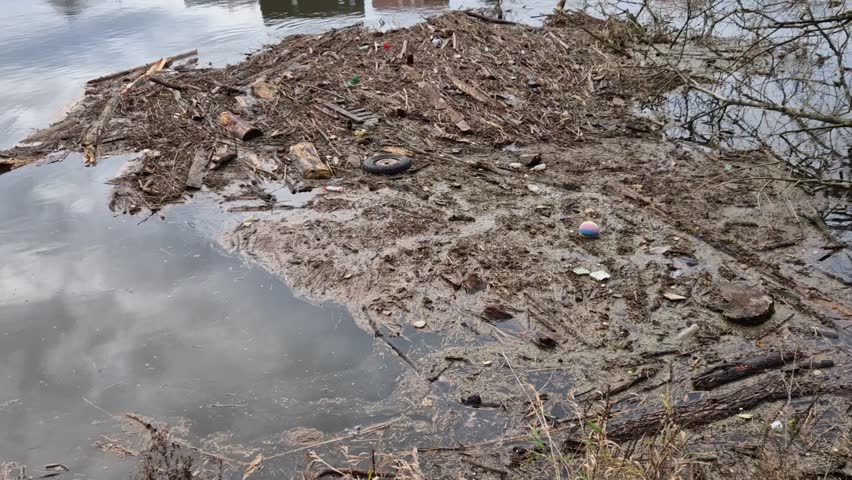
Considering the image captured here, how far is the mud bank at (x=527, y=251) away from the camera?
3596 millimetres

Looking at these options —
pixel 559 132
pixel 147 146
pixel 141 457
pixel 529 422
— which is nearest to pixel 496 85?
pixel 559 132

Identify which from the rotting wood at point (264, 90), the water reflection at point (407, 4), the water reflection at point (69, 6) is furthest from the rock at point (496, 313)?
the water reflection at point (69, 6)

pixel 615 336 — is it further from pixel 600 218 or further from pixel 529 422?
pixel 600 218

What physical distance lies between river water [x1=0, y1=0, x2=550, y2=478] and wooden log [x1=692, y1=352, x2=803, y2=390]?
1955 millimetres

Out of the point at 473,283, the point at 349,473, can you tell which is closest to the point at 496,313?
the point at 473,283

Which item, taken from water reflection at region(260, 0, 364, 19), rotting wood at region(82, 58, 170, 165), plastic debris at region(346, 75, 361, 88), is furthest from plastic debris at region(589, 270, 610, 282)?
water reflection at region(260, 0, 364, 19)

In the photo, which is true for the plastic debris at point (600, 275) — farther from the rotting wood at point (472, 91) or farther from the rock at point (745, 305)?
the rotting wood at point (472, 91)

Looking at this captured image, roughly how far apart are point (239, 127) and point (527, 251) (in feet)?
14.1

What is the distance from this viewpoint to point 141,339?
15.2 feet

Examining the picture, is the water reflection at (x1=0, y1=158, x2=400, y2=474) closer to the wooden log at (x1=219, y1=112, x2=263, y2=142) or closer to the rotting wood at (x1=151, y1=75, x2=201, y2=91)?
the wooden log at (x1=219, y1=112, x2=263, y2=142)

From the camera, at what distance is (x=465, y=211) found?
602cm

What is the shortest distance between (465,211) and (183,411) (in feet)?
10.2

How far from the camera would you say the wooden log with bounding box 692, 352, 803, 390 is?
12.9 ft

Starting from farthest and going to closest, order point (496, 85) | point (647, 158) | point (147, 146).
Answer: point (496, 85) → point (147, 146) → point (647, 158)
